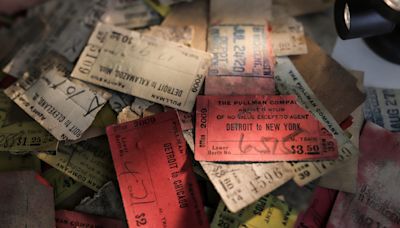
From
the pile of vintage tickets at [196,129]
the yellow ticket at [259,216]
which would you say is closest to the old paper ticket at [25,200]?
the pile of vintage tickets at [196,129]

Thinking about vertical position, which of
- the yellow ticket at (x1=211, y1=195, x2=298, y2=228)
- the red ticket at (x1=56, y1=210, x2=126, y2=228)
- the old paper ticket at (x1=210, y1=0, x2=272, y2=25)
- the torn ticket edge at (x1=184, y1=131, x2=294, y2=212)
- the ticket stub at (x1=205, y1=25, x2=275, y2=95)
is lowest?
the red ticket at (x1=56, y1=210, x2=126, y2=228)

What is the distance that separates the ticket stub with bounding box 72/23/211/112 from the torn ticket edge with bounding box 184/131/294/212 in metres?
0.15

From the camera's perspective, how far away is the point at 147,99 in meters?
0.94

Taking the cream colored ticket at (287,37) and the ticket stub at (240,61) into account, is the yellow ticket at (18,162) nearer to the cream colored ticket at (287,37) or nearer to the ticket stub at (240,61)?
the ticket stub at (240,61)

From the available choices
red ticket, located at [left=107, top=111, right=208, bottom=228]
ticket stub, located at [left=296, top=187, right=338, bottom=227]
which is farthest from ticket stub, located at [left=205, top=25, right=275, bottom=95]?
ticket stub, located at [left=296, top=187, right=338, bottom=227]

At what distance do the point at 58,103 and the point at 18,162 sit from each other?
157mm

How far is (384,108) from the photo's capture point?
3.26 ft

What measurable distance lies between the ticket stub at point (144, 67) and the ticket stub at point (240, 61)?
3 centimetres

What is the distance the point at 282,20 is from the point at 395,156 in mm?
406

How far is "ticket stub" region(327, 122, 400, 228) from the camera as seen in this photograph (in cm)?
87

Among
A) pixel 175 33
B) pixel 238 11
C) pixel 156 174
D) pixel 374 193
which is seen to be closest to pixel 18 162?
pixel 156 174

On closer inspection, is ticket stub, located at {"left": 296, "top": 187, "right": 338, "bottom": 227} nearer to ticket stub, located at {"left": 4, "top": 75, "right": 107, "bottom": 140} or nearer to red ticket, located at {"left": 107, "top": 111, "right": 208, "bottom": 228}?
red ticket, located at {"left": 107, "top": 111, "right": 208, "bottom": 228}

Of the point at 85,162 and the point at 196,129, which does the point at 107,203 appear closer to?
the point at 85,162

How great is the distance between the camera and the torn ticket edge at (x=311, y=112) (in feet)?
2.70
